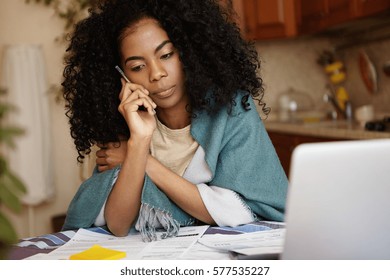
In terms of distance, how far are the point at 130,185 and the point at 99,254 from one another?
0.22 meters

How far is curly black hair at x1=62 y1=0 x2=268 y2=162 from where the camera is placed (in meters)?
1.07

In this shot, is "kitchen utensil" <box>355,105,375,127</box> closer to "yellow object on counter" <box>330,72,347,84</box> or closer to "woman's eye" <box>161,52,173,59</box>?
"yellow object on counter" <box>330,72,347,84</box>

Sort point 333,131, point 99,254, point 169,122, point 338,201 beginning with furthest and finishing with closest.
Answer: point 333,131 < point 169,122 < point 99,254 < point 338,201

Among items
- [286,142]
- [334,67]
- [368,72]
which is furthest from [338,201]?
[334,67]

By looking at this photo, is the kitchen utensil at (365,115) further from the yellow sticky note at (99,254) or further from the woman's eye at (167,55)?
the yellow sticky note at (99,254)

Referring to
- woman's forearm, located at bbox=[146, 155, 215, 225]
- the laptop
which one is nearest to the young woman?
woman's forearm, located at bbox=[146, 155, 215, 225]

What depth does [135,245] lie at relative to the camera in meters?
0.81

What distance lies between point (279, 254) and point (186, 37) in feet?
1.78

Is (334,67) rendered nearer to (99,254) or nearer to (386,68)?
(386,68)

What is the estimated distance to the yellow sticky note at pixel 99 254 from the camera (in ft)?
2.39

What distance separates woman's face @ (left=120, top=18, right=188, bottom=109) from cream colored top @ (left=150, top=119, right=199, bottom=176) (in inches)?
2.5

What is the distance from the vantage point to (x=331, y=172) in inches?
18.7

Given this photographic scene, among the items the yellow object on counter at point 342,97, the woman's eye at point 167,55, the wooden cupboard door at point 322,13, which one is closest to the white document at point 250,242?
the woman's eye at point 167,55
